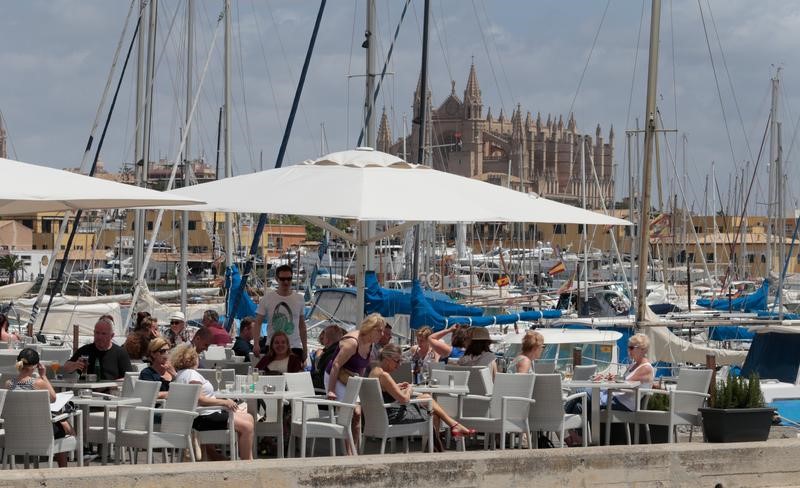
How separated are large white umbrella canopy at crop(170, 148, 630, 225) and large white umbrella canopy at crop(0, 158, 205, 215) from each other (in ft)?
4.06

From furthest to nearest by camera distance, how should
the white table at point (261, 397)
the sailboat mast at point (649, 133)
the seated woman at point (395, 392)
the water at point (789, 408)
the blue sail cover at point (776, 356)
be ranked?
the blue sail cover at point (776, 356), the sailboat mast at point (649, 133), the water at point (789, 408), the seated woman at point (395, 392), the white table at point (261, 397)

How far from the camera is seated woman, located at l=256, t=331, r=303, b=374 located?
11.4 m

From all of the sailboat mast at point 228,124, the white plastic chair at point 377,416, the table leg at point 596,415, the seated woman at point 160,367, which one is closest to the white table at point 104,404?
the seated woman at point 160,367

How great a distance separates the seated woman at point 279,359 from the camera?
11414 mm

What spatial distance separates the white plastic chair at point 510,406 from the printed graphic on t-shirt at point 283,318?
11.3 ft

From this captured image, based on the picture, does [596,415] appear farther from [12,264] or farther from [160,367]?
[12,264]

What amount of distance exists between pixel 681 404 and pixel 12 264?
88.0 meters

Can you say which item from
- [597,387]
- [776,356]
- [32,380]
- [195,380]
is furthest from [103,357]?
[776,356]

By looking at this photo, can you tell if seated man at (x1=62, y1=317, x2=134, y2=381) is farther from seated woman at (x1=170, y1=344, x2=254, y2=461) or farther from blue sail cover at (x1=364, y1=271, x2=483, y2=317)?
blue sail cover at (x1=364, y1=271, x2=483, y2=317)

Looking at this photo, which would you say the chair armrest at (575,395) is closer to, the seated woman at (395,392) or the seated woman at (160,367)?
the seated woman at (395,392)

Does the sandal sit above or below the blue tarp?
above

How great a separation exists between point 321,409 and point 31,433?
244 centimetres

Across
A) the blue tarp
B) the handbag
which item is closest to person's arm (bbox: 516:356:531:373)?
the handbag

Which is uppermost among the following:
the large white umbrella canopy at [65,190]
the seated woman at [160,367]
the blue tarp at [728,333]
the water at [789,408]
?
the large white umbrella canopy at [65,190]
